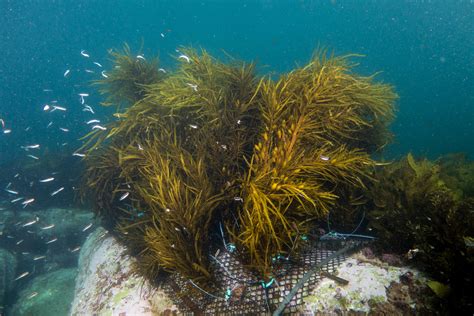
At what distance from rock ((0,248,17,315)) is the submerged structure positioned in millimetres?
6322

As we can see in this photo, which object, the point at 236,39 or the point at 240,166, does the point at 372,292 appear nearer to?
the point at 240,166

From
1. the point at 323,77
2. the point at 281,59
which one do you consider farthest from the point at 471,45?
the point at 323,77

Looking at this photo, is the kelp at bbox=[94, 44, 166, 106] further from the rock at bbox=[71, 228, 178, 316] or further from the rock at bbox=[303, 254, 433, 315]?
the rock at bbox=[303, 254, 433, 315]

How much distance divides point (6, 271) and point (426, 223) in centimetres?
1287

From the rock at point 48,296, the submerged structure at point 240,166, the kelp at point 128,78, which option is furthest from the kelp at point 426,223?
the rock at point 48,296

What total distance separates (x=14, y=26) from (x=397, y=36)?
342 ft

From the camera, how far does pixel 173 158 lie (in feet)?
15.3

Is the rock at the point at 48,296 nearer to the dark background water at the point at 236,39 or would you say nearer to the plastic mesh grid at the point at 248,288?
the plastic mesh grid at the point at 248,288

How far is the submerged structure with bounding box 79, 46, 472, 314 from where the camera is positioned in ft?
12.2

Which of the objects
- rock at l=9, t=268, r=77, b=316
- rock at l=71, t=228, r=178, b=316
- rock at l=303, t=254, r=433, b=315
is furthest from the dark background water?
rock at l=303, t=254, r=433, b=315

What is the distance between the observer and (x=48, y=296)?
8.73 meters

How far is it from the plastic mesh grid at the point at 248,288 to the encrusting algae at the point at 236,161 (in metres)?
0.17

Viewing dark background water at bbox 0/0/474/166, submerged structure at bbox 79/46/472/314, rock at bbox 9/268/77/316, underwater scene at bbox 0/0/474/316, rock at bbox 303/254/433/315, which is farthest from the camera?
dark background water at bbox 0/0/474/166

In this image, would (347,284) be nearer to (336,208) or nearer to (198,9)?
(336,208)
